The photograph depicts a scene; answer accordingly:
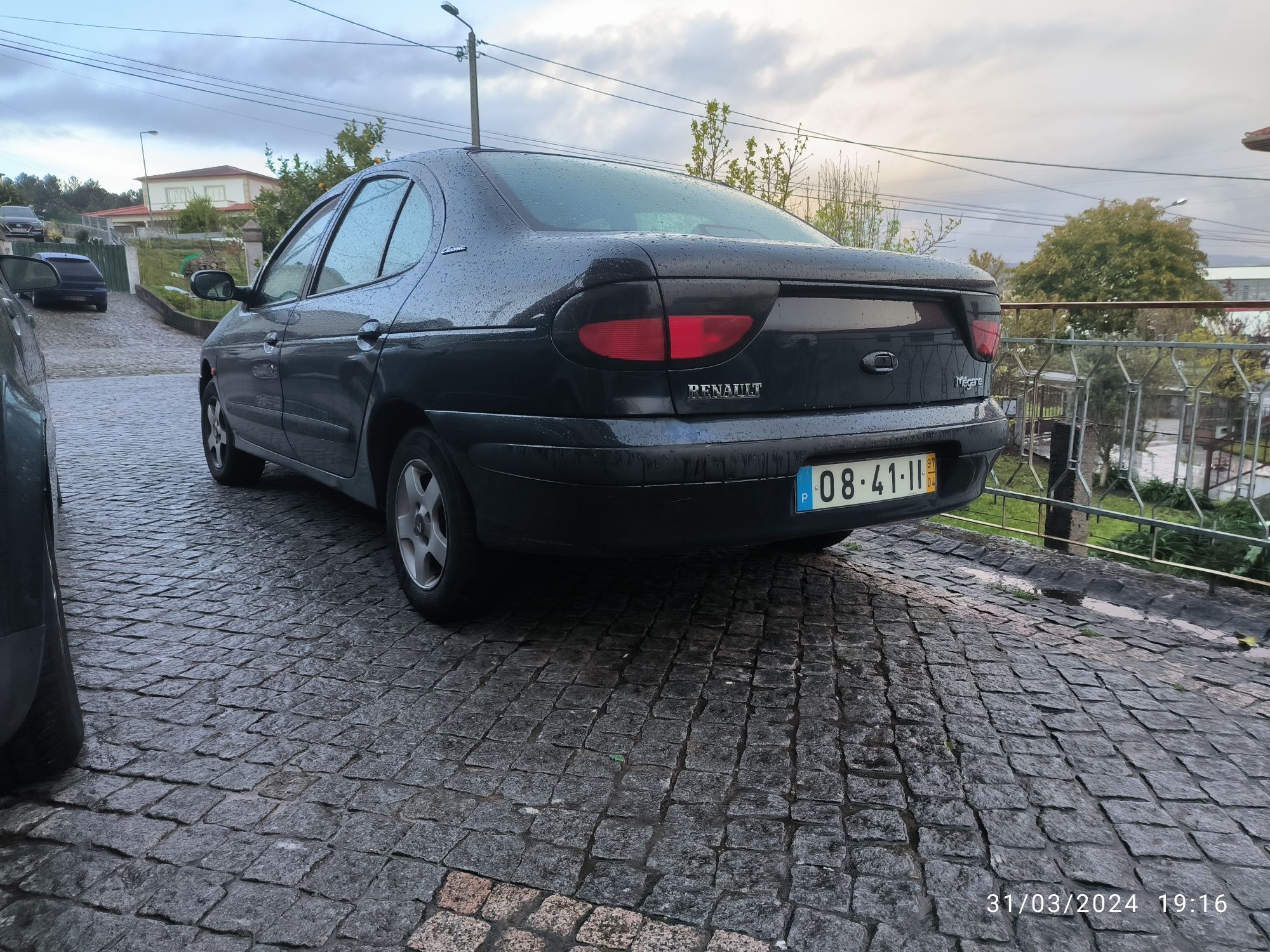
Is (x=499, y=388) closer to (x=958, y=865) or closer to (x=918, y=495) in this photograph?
(x=918, y=495)

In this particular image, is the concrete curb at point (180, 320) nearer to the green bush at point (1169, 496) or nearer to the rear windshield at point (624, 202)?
the rear windshield at point (624, 202)

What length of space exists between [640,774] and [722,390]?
1075 mm

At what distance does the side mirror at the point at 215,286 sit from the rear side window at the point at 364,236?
38.6 inches

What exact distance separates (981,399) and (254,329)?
3.56 meters

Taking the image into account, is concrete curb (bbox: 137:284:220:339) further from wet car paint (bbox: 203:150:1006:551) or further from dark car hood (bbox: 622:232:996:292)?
dark car hood (bbox: 622:232:996:292)

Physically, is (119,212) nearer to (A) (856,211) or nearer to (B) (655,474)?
(A) (856,211)

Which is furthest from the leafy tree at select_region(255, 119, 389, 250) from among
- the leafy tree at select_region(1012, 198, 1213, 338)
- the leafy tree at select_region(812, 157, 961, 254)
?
the leafy tree at select_region(1012, 198, 1213, 338)

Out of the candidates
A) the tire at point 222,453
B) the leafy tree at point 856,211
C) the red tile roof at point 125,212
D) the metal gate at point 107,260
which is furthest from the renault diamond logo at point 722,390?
the red tile roof at point 125,212

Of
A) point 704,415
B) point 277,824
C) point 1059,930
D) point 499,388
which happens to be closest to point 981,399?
point 704,415

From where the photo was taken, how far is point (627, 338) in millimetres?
2484

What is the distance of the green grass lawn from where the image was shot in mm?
28766

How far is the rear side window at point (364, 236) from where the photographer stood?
3.66 meters

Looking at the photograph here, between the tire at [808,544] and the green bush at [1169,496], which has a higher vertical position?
the green bush at [1169,496]

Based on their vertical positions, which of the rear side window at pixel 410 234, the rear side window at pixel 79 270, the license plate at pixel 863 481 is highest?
→ the rear side window at pixel 79 270
